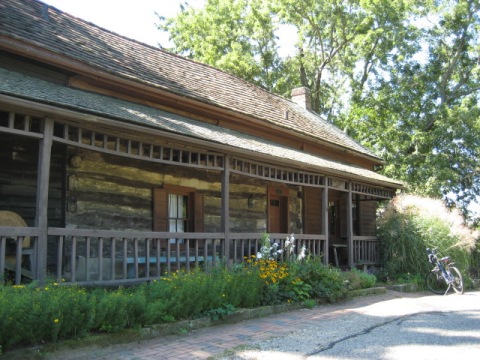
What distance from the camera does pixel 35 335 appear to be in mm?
4965

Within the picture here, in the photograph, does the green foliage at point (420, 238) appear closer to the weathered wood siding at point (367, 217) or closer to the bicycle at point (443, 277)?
the bicycle at point (443, 277)

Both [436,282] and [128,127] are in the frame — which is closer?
[128,127]

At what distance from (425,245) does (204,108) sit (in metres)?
7.21

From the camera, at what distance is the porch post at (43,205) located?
6387 millimetres

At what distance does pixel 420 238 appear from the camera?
44.2 ft

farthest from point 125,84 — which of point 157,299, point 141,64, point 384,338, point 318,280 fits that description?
point 384,338

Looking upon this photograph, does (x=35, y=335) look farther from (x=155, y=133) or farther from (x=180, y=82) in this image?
(x=180, y=82)

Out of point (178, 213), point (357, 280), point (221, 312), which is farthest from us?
point (178, 213)

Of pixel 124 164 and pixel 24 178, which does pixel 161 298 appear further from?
pixel 124 164

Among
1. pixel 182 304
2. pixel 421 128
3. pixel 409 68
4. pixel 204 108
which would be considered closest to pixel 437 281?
pixel 204 108

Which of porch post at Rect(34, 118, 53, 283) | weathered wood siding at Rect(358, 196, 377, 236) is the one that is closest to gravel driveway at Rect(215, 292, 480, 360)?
porch post at Rect(34, 118, 53, 283)

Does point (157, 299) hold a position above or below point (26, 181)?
below

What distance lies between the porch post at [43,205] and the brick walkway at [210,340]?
4.93 feet

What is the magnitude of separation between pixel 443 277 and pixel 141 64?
9486 millimetres
